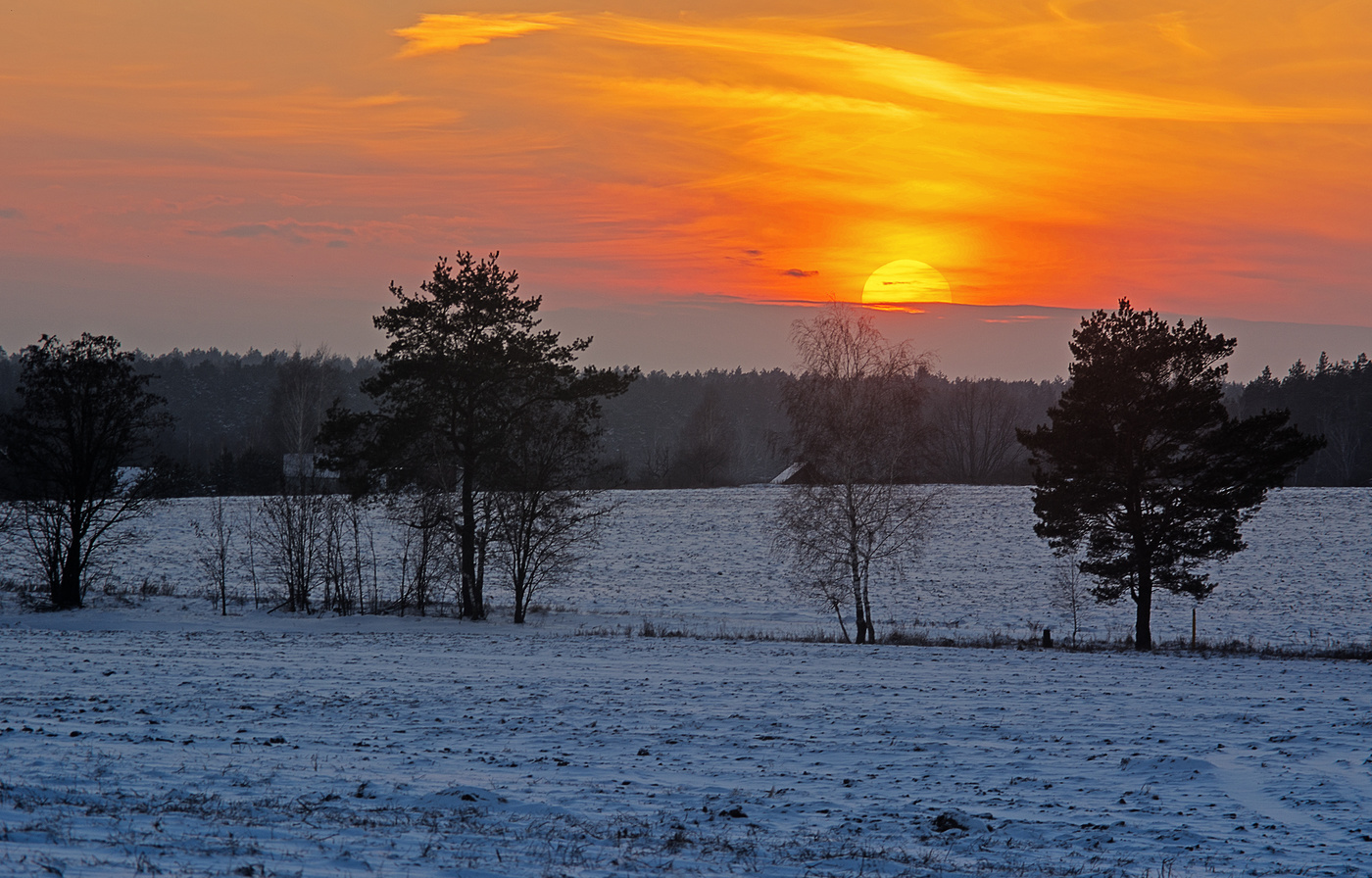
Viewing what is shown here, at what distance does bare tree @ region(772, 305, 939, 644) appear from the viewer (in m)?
31.9

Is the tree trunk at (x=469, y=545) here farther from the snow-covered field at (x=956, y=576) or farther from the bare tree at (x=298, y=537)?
the bare tree at (x=298, y=537)

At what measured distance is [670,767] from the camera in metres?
11.6

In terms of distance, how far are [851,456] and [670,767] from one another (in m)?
21.4

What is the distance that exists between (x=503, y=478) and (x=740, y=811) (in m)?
24.0

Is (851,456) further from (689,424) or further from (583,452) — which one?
(689,424)

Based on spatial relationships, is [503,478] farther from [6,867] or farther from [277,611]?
[6,867]

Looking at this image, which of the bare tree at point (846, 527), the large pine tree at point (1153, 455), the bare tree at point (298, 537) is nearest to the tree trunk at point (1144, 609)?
the large pine tree at point (1153, 455)

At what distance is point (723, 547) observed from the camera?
2185 inches

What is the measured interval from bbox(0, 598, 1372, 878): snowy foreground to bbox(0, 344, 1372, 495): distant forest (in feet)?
53.1

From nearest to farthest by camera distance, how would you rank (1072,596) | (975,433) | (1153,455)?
1. (1153,455)
2. (1072,596)
3. (975,433)

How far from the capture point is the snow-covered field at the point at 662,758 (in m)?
7.84

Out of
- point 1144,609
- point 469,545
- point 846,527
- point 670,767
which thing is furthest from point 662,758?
point 469,545

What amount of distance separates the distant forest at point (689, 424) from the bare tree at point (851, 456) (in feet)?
6.01

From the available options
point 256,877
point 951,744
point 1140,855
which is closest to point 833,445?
point 951,744
